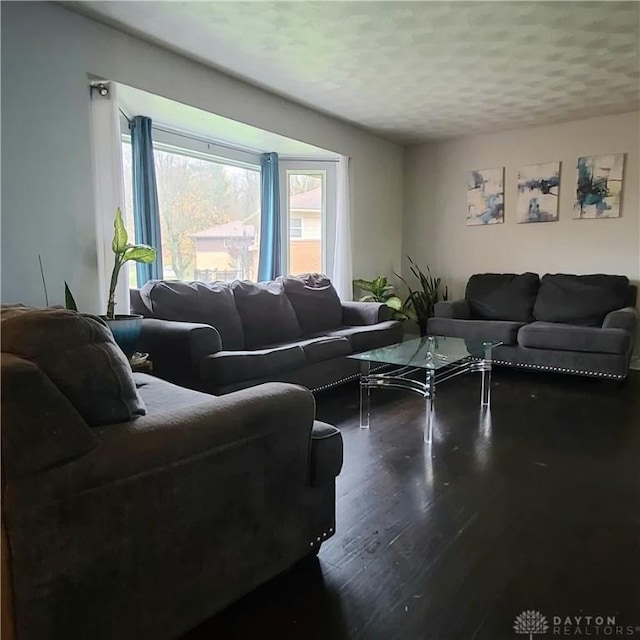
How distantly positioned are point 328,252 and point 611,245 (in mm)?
2788

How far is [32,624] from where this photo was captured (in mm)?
1002

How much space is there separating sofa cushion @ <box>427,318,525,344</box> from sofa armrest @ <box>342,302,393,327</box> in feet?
1.55

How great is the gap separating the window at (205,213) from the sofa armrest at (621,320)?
321 cm

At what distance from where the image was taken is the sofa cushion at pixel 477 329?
4297 millimetres

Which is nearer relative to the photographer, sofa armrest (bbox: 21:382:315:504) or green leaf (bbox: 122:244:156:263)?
sofa armrest (bbox: 21:382:315:504)

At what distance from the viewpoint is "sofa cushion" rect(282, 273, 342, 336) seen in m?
4.24

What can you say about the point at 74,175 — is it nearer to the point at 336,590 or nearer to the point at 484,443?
the point at 336,590

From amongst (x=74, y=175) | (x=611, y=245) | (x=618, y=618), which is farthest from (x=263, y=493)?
(x=611, y=245)

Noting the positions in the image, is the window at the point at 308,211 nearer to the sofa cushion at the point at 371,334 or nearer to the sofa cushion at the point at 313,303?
the sofa cushion at the point at 313,303

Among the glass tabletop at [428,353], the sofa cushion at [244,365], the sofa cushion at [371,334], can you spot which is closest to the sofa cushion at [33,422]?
the sofa cushion at [244,365]

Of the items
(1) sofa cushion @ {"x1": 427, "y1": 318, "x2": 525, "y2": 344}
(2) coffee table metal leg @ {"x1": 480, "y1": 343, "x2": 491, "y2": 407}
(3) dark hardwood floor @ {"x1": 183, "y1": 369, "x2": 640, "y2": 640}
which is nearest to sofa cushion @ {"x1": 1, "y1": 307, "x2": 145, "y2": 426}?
(3) dark hardwood floor @ {"x1": 183, "y1": 369, "x2": 640, "y2": 640}

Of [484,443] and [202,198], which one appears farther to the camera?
[202,198]

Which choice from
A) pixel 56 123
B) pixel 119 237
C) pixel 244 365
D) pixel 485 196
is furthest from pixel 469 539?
pixel 485 196

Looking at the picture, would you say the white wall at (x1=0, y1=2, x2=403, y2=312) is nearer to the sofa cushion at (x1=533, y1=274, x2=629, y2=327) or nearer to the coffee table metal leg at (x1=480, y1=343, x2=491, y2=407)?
the coffee table metal leg at (x1=480, y1=343, x2=491, y2=407)
